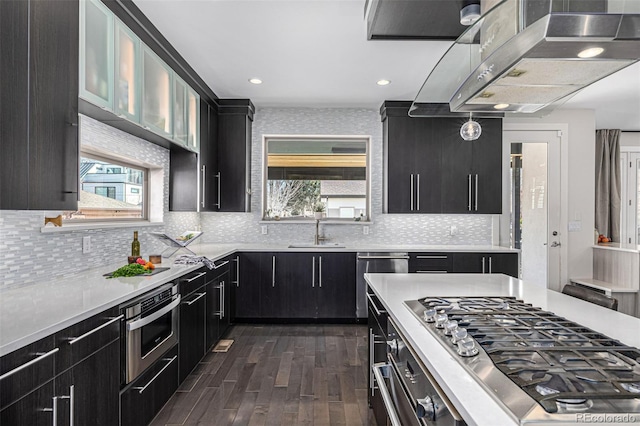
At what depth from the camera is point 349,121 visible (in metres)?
4.95

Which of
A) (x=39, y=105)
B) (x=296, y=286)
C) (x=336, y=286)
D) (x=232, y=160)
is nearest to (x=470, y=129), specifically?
(x=336, y=286)

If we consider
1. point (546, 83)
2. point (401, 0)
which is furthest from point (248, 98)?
point (546, 83)

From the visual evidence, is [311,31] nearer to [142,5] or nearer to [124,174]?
[142,5]

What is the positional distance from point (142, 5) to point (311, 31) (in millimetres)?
1170

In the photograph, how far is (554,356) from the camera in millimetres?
965

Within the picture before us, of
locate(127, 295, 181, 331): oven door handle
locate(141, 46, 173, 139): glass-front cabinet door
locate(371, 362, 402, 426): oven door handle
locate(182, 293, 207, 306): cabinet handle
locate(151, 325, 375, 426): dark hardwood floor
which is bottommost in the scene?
locate(151, 325, 375, 426): dark hardwood floor

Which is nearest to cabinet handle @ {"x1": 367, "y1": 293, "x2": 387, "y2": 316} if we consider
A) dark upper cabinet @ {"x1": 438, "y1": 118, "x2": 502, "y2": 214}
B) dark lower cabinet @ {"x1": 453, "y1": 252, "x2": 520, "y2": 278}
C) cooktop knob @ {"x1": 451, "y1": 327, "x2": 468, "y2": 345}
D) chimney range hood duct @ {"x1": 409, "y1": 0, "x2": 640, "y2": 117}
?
cooktop knob @ {"x1": 451, "y1": 327, "x2": 468, "y2": 345}

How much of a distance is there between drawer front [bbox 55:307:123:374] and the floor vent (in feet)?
6.09

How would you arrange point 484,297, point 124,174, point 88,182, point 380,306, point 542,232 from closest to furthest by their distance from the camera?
point 484,297 → point 380,306 → point 88,182 → point 124,174 → point 542,232

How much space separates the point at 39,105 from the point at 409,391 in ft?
6.13

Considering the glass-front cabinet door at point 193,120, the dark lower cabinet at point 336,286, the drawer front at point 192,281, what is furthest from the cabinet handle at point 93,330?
the dark lower cabinet at point 336,286

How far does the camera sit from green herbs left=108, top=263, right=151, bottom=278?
2.35 m

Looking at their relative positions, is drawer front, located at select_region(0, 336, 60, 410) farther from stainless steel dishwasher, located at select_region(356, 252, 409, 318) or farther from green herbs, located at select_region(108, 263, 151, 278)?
stainless steel dishwasher, located at select_region(356, 252, 409, 318)

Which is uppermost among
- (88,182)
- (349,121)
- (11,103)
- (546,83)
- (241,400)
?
(349,121)
